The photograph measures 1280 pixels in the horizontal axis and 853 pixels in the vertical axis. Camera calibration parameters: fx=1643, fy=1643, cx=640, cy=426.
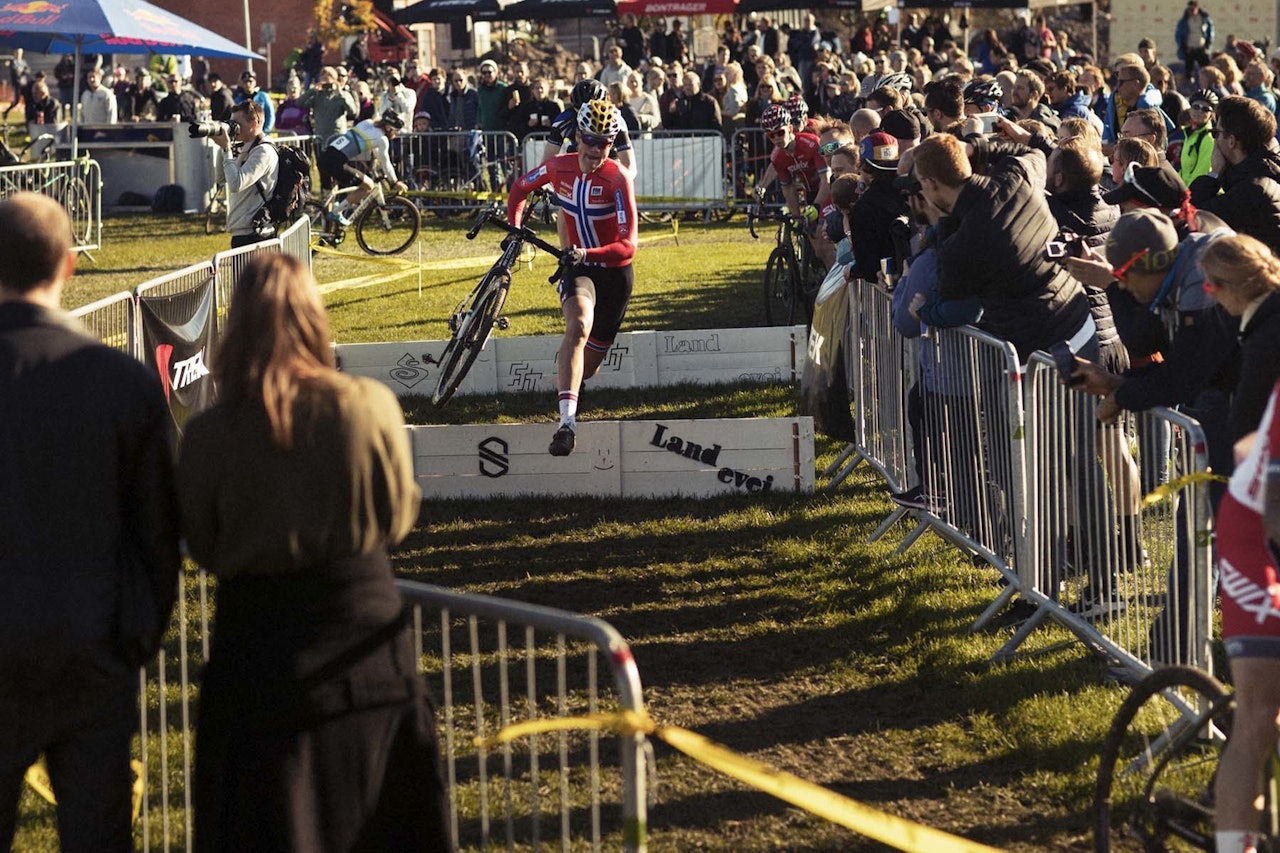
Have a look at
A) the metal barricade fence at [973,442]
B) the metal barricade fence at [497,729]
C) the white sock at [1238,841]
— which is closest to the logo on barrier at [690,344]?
the metal barricade fence at [973,442]

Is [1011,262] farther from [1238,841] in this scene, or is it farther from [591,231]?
[591,231]

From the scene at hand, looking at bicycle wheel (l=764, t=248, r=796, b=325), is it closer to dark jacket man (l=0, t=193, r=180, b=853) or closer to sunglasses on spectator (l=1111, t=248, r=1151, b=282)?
sunglasses on spectator (l=1111, t=248, r=1151, b=282)

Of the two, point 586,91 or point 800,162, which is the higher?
point 586,91

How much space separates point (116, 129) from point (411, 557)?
1956 centimetres

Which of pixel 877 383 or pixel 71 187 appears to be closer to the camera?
pixel 877 383

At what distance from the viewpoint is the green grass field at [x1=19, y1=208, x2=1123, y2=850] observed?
219 inches

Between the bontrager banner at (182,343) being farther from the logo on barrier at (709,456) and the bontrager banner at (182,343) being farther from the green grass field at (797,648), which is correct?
the logo on barrier at (709,456)

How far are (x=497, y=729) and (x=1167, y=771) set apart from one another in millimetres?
2539

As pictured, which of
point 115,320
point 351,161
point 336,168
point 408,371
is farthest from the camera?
point 351,161

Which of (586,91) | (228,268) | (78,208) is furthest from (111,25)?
(228,268)

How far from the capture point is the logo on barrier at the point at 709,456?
9.64 m

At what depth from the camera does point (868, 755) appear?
601 centimetres

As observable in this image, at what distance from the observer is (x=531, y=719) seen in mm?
4422

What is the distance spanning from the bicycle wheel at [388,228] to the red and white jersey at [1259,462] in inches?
639
